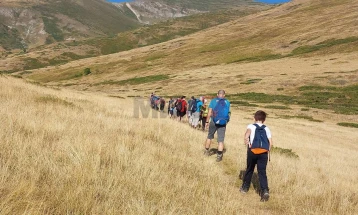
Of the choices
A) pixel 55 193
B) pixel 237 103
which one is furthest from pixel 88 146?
pixel 237 103

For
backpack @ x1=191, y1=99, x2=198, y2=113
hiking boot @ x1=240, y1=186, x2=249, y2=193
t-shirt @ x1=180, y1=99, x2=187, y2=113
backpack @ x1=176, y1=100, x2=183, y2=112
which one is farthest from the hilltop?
hiking boot @ x1=240, y1=186, x2=249, y2=193

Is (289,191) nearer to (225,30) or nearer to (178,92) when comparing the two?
(178,92)

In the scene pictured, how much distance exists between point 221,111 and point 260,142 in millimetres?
3172

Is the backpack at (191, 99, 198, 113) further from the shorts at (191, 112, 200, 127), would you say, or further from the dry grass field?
the dry grass field

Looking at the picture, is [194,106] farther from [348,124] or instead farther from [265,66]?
[265,66]

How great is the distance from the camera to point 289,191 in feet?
21.8

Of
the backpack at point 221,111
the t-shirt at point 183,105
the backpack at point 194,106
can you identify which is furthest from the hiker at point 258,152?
the t-shirt at point 183,105

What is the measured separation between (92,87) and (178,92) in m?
38.3

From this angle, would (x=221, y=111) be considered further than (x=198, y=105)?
No

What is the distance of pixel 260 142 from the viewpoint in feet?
22.1

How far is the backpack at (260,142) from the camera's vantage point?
6.71 metres

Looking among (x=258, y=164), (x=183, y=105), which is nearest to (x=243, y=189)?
(x=258, y=164)

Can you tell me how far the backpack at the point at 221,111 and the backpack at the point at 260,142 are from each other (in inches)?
117

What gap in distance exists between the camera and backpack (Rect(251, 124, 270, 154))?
6707 mm
